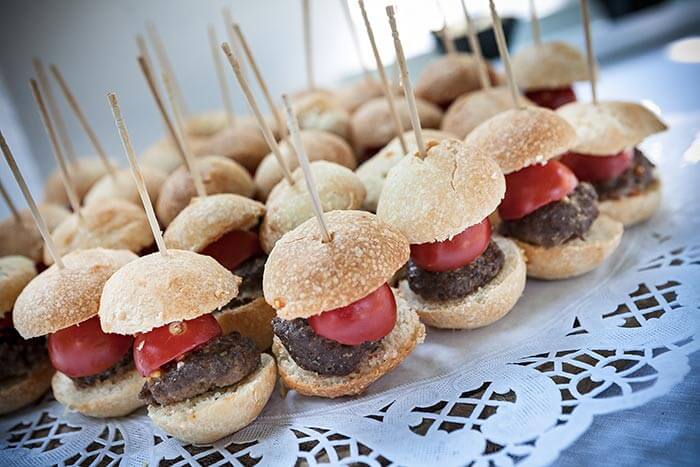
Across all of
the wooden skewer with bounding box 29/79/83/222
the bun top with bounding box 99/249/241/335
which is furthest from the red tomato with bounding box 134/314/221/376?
the wooden skewer with bounding box 29/79/83/222

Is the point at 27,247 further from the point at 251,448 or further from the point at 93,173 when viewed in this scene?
the point at 251,448

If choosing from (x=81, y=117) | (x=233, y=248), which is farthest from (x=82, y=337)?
(x=81, y=117)

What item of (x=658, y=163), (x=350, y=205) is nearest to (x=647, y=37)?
(x=658, y=163)

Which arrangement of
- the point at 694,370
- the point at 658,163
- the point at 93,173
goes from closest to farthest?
the point at 694,370
the point at 658,163
the point at 93,173

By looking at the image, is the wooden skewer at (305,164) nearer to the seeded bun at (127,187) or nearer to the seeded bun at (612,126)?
the seeded bun at (612,126)

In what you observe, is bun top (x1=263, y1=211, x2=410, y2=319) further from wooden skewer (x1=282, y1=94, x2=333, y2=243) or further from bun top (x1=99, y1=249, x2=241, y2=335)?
bun top (x1=99, y1=249, x2=241, y2=335)

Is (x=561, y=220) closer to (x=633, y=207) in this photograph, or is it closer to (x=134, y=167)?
(x=633, y=207)
